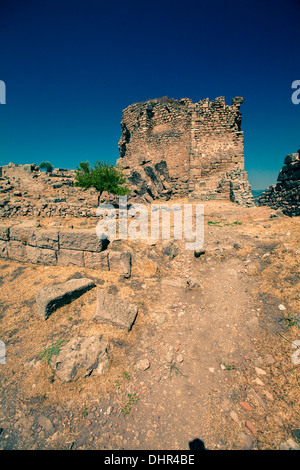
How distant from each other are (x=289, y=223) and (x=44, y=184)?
18525 millimetres

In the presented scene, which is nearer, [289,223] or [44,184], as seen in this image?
[289,223]

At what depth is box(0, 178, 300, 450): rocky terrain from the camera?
2.51 metres

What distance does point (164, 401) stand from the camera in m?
2.82

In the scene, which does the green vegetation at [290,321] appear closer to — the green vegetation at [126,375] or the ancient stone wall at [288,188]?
the green vegetation at [126,375]

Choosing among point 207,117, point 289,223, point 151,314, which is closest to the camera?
point 151,314

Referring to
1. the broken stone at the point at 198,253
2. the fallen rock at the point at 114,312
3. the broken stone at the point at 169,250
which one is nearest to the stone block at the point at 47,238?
the fallen rock at the point at 114,312

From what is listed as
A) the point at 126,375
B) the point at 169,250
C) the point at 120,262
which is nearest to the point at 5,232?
the point at 120,262

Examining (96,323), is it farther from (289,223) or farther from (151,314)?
(289,223)

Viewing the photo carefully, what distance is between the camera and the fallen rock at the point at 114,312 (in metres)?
3.97

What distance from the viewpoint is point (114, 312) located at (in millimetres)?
4090

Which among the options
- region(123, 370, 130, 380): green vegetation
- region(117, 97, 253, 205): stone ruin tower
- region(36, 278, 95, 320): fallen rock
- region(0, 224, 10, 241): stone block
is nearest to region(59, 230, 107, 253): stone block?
region(36, 278, 95, 320): fallen rock

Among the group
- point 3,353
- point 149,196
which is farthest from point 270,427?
point 149,196

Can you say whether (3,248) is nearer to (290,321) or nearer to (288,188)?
(290,321)

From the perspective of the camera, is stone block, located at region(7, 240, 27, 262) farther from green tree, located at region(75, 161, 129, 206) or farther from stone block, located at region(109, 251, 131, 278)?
green tree, located at region(75, 161, 129, 206)
